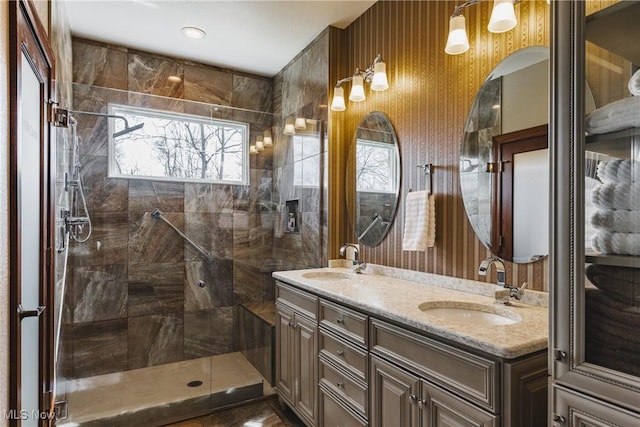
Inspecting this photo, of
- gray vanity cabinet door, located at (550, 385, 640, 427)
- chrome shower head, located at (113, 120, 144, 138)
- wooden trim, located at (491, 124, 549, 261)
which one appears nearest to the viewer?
gray vanity cabinet door, located at (550, 385, 640, 427)

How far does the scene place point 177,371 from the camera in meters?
3.04

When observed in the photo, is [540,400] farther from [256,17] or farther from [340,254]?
[256,17]

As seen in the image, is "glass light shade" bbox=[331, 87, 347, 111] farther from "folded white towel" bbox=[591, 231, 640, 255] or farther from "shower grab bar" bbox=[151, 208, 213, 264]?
"folded white towel" bbox=[591, 231, 640, 255]

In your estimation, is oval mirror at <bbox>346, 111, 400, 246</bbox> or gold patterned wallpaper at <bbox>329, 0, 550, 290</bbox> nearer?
gold patterned wallpaper at <bbox>329, 0, 550, 290</bbox>

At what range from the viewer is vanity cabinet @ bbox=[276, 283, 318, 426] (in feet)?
6.92

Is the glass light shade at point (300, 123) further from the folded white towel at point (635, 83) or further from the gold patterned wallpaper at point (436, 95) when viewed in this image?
the folded white towel at point (635, 83)

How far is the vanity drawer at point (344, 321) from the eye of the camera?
1695mm

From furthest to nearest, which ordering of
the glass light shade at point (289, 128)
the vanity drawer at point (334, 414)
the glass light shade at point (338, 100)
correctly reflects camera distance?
the glass light shade at point (289, 128)
the glass light shade at point (338, 100)
the vanity drawer at point (334, 414)

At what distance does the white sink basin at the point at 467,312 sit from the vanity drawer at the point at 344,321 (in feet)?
0.96

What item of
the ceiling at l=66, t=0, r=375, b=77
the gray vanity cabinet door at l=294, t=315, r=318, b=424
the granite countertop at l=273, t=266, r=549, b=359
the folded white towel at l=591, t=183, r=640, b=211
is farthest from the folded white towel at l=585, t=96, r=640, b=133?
the ceiling at l=66, t=0, r=375, b=77

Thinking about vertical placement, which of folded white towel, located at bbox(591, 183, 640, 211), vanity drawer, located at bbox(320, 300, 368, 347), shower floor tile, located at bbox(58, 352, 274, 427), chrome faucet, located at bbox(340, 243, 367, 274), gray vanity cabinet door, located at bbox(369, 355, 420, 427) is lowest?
shower floor tile, located at bbox(58, 352, 274, 427)

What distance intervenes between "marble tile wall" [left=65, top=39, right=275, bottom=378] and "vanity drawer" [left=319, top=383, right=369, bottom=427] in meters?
1.43

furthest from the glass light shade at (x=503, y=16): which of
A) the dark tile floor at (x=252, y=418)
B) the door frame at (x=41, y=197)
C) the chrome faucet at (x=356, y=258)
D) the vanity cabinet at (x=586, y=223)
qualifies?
the dark tile floor at (x=252, y=418)

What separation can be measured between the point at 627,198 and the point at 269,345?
8.41ft
